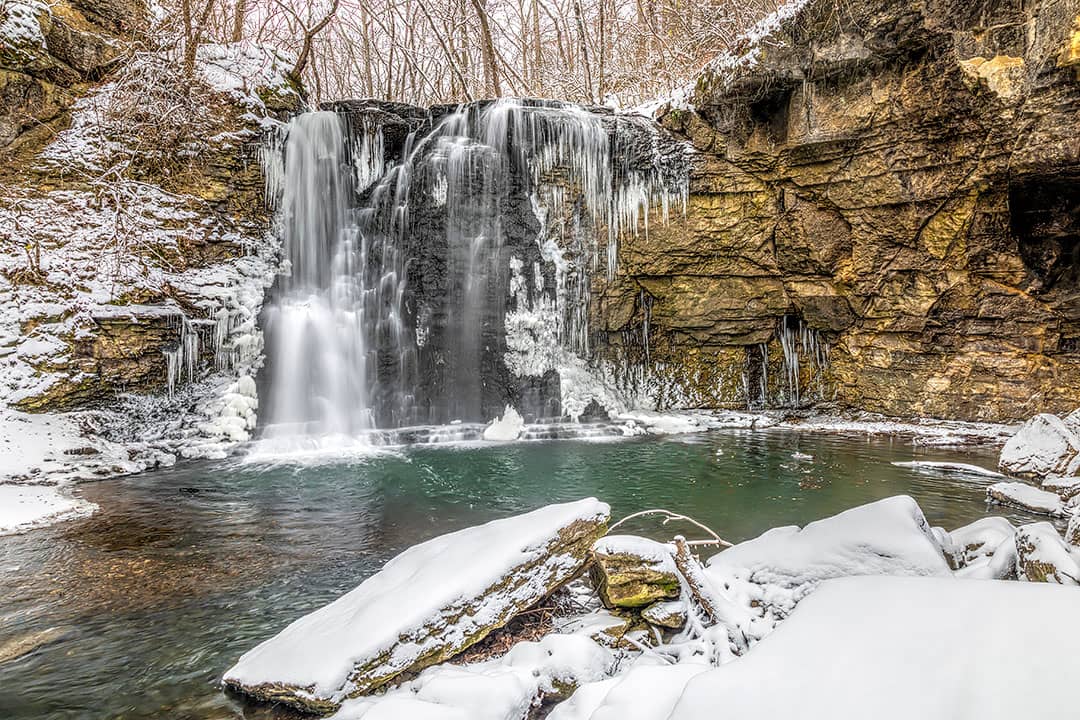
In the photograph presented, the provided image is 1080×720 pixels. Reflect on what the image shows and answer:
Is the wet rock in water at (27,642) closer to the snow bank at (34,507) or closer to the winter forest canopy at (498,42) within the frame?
the snow bank at (34,507)

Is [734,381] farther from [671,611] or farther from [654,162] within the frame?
[671,611]

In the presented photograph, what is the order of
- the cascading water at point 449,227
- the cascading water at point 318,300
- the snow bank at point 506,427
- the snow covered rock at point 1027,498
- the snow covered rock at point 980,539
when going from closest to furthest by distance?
the snow covered rock at point 980,539 < the snow covered rock at point 1027,498 < the cascading water at point 318,300 < the snow bank at point 506,427 < the cascading water at point 449,227

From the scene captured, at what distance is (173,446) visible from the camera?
25.0 ft

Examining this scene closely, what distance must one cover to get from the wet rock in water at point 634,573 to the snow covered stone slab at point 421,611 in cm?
18

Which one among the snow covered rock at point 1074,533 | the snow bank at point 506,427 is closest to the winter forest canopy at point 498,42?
the snow bank at point 506,427

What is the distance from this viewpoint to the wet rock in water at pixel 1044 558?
7.45ft

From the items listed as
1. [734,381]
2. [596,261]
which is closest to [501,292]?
[596,261]

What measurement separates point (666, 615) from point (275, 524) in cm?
391

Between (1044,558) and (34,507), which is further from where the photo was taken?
(34,507)

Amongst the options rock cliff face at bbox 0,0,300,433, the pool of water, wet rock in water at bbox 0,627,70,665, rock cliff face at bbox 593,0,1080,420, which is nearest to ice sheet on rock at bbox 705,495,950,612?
the pool of water

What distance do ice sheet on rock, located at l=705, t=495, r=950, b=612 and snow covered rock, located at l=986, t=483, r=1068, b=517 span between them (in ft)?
9.65

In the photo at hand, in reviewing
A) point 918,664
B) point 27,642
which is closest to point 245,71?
point 27,642

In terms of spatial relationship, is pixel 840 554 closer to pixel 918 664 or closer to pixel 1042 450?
pixel 918 664

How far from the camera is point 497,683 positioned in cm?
217
